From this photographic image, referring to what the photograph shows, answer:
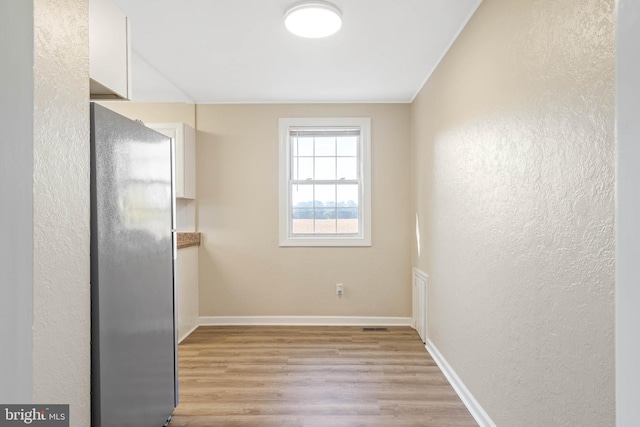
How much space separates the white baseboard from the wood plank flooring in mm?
39

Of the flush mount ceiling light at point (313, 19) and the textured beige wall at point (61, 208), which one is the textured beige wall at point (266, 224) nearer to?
the flush mount ceiling light at point (313, 19)

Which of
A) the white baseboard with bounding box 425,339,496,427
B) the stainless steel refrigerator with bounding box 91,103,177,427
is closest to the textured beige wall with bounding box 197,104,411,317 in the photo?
the white baseboard with bounding box 425,339,496,427

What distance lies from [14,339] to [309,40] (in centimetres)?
250

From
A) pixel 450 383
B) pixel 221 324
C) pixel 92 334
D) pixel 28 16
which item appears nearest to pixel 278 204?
pixel 221 324

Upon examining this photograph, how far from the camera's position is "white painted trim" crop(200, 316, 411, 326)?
410 centimetres

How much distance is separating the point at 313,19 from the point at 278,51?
632 millimetres

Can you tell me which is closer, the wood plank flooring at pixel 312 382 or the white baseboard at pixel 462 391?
the white baseboard at pixel 462 391

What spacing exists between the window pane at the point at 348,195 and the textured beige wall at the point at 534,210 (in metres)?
1.60

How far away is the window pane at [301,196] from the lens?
4.21 meters

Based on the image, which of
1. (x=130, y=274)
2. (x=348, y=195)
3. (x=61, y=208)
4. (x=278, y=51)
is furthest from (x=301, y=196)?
(x=61, y=208)

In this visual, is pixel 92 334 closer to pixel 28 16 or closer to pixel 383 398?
pixel 28 16

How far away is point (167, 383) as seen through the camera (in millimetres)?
2094

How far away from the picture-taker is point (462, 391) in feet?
7.97

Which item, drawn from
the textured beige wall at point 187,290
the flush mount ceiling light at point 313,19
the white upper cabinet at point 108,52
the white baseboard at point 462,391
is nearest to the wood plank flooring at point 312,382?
the white baseboard at point 462,391
